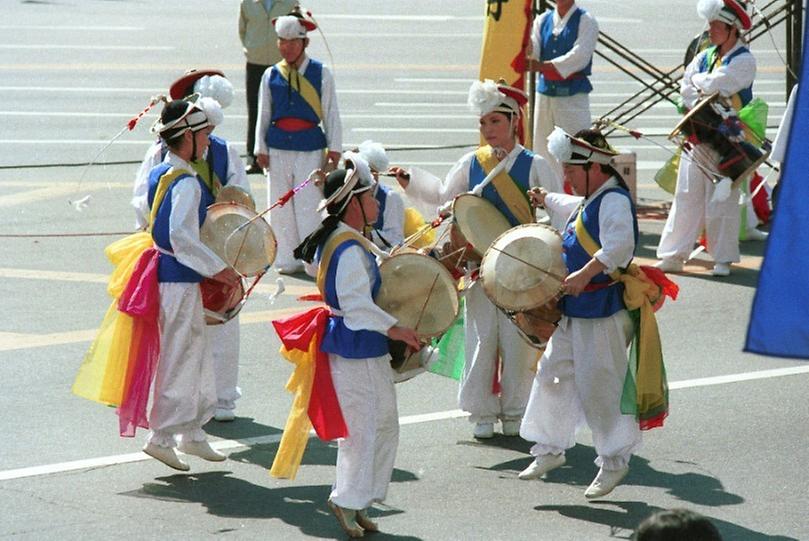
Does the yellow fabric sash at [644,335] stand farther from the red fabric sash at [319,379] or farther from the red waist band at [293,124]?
the red waist band at [293,124]

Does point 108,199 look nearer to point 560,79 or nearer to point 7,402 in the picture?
point 560,79

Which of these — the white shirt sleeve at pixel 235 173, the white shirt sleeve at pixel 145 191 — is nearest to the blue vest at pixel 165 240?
the white shirt sleeve at pixel 145 191

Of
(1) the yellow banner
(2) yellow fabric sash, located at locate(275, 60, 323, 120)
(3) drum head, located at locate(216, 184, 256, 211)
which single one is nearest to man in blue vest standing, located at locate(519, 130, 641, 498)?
(3) drum head, located at locate(216, 184, 256, 211)

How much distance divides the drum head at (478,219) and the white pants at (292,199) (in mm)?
4187

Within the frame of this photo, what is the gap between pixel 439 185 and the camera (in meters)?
9.36

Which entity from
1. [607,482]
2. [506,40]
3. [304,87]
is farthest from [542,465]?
[506,40]

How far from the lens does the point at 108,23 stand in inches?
1145

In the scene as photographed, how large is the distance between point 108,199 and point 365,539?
9.06 metres

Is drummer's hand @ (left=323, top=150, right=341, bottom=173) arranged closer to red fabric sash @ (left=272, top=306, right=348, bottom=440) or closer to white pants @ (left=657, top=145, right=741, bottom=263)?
white pants @ (left=657, top=145, right=741, bottom=263)

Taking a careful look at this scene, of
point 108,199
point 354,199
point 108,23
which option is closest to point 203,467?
point 354,199

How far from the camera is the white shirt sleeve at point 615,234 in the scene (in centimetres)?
782

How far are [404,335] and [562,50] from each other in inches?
282

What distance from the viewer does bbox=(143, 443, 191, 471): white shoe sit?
838 centimetres

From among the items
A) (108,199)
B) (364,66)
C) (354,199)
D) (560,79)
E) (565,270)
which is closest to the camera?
(354,199)
